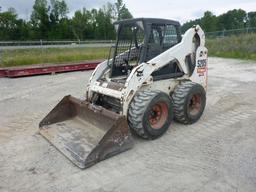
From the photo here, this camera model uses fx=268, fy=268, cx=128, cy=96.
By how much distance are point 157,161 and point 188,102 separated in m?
1.57

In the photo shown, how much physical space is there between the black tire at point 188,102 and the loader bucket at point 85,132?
1.28 metres

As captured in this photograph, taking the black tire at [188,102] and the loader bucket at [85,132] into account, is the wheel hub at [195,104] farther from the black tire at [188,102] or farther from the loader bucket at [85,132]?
the loader bucket at [85,132]

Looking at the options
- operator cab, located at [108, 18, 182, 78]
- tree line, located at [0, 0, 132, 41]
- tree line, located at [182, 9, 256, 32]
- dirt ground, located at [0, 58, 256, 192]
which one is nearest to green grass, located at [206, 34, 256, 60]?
dirt ground, located at [0, 58, 256, 192]

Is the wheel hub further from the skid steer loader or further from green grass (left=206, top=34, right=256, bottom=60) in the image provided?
green grass (left=206, top=34, right=256, bottom=60)

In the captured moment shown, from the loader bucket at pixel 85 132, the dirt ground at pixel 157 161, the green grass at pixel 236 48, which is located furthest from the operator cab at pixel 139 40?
the green grass at pixel 236 48

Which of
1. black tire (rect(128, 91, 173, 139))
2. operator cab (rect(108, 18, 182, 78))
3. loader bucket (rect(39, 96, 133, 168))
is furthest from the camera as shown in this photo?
operator cab (rect(108, 18, 182, 78))

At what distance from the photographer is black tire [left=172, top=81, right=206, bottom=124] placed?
189 inches

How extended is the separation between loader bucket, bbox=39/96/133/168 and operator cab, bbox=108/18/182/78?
1062mm

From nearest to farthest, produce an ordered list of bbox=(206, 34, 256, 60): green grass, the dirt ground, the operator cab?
the dirt ground
the operator cab
bbox=(206, 34, 256, 60): green grass

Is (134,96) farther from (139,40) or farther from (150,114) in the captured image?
(139,40)

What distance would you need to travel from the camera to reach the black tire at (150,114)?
13.5ft

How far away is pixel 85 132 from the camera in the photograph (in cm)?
439

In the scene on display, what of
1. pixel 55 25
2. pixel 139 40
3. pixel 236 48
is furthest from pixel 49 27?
pixel 139 40

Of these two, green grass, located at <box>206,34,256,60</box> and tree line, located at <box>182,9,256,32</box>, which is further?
tree line, located at <box>182,9,256,32</box>
